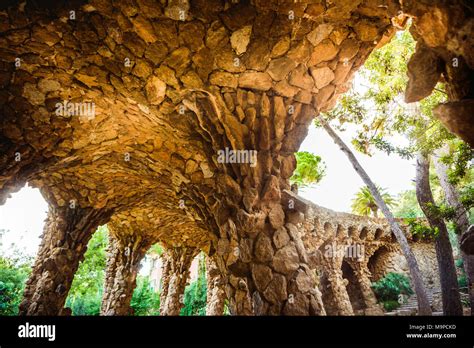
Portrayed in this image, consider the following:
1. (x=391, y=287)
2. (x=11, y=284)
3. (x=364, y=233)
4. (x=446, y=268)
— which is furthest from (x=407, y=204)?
(x=11, y=284)

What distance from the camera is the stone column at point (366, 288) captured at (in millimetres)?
13669

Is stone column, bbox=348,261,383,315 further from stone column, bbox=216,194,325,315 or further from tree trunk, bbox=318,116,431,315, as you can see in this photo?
stone column, bbox=216,194,325,315

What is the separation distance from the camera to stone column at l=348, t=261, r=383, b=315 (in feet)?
44.8

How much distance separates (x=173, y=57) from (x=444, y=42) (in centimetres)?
241

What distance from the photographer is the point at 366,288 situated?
47.2ft

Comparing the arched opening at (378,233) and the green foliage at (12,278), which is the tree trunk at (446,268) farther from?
the green foliage at (12,278)

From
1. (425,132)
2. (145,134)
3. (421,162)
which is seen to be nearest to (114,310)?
(145,134)

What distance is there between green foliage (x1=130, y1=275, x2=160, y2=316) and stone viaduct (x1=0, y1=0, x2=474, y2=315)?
16.9 m

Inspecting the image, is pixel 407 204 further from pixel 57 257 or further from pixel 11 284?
pixel 11 284

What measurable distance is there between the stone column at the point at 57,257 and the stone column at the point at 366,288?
13.2 m

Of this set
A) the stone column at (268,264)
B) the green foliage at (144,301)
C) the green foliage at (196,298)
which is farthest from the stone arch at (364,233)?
the green foliage at (144,301)

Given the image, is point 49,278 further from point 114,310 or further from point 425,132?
point 425,132

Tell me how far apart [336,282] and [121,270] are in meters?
9.36

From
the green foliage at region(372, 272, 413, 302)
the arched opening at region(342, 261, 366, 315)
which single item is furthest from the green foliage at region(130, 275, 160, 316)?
the green foliage at region(372, 272, 413, 302)
